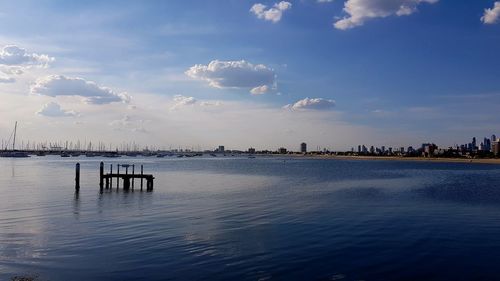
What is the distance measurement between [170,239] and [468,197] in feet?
112

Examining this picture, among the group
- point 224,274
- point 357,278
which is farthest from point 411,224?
point 224,274

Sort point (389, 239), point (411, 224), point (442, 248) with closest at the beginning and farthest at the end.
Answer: point (442, 248), point (389, 239), point (411, 224)

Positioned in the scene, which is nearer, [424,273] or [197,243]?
[424,273]

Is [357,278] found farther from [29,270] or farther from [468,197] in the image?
[468,197]

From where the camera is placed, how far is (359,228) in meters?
25.4

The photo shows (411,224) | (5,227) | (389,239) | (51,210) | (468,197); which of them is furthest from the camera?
(468,197)

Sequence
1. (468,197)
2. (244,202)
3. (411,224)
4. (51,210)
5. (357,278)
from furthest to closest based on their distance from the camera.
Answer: (468,197) → (244,202) → (51,210) → (411,224) → (357,278)

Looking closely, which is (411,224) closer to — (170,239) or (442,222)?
(442,222)

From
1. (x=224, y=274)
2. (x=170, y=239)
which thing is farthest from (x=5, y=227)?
(x=224, y=274)

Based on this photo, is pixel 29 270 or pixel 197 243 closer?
pixel 29 270

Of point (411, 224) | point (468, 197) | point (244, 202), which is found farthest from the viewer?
point (468, 197)

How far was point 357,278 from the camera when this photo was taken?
50.9 feet

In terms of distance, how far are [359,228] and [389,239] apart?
3.15m

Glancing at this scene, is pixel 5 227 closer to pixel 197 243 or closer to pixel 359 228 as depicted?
pixel 197 243
